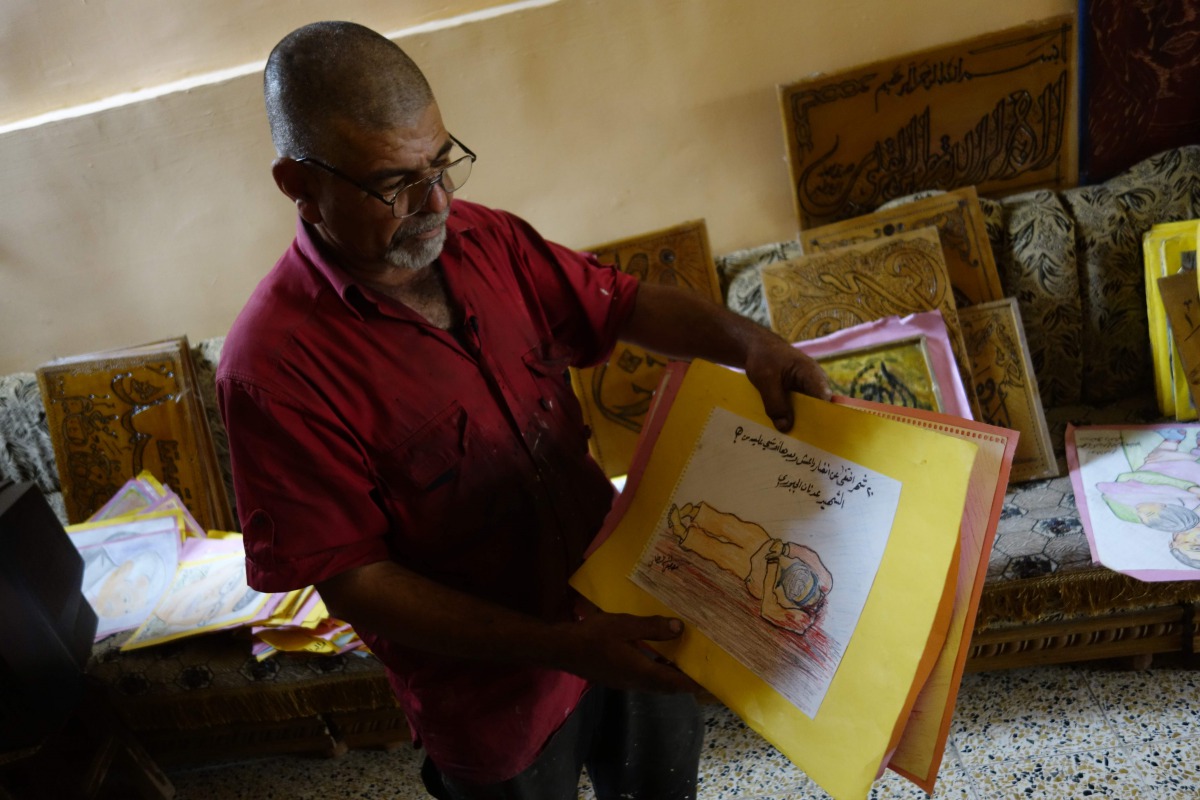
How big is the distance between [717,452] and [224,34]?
1962mm

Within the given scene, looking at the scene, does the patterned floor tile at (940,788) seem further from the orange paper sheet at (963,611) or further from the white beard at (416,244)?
the white beard at (416,244)

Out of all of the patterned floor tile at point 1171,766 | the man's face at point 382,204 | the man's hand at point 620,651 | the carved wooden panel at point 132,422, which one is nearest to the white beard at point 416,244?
the man's face at point 382,204

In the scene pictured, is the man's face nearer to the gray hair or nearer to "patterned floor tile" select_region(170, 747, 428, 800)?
the gray hair

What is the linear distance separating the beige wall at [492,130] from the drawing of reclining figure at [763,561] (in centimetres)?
152

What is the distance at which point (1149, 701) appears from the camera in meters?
1.60

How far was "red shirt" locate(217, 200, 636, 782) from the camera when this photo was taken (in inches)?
29.7

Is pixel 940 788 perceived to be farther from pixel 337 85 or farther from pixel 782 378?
pixel 337 85

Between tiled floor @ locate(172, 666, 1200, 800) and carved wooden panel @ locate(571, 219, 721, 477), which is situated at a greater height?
carved wooden panel @ locate(571, 219, 721, 477)

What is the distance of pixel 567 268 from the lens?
1.00 metres

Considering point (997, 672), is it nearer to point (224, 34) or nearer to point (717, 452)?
point (717, 452)

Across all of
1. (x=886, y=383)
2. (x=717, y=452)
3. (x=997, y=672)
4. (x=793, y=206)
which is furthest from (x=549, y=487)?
(x=793, y=206)

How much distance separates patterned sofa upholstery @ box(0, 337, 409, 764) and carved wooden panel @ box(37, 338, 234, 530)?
512mm

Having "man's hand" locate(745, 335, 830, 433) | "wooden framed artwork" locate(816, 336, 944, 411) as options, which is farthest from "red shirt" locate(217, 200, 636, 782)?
"wooden framed artwork" locate(816, 336, 944, 411)

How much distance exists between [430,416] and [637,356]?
1295 mm
